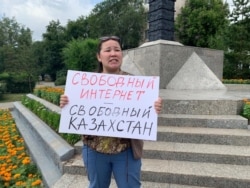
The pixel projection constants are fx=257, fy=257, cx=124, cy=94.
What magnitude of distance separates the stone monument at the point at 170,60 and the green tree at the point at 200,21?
21061 millimetres

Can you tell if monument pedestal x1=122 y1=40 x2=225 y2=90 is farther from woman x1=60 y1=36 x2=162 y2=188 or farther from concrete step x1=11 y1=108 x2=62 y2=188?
woman x1=60 y1=36 x2=162 y2=188

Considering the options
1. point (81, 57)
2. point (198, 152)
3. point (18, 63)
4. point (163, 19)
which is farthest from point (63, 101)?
point (18, 63)

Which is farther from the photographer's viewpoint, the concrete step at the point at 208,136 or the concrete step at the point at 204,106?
the concrete step at the point at 204,106

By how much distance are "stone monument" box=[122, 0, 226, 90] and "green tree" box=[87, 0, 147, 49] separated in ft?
81.7

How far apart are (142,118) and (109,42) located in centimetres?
59

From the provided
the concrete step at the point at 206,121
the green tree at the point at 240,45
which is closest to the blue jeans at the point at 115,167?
the concrete step at the point at 206,121

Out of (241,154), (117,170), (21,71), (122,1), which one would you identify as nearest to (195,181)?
(241,154)

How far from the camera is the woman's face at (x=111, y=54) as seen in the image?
1.81 meters

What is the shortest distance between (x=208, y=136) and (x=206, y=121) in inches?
17.7

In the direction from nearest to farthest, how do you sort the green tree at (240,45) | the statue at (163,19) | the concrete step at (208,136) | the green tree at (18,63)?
the concrete step at (208,136) → the statue at (163,19) → the green tree at (240,45) → the green tree at (18,63)

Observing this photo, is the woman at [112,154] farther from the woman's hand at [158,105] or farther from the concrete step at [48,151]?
the concrete step at [48,151]

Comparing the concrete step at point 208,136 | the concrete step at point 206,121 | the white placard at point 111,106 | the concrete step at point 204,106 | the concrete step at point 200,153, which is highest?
the white placard at point 111,106

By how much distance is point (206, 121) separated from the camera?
3.91 m

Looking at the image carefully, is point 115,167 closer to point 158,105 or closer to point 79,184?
point 158,105
